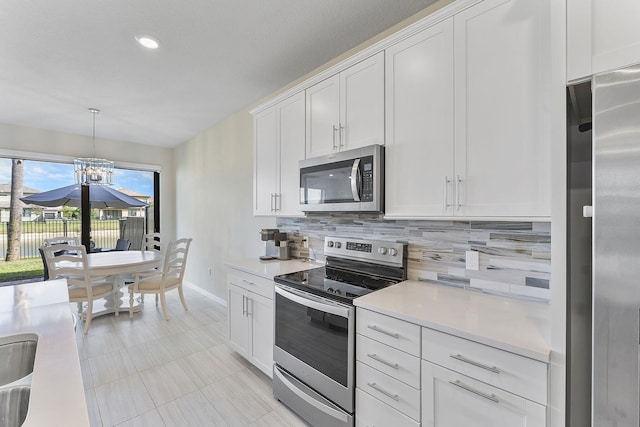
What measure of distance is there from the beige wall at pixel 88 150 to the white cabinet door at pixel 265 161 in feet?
11.7

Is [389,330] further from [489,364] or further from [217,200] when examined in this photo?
[217,200]

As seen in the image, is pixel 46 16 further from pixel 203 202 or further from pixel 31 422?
pixel 203 202

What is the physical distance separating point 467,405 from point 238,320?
193cm

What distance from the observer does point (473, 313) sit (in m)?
1.31

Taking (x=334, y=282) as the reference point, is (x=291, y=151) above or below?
above

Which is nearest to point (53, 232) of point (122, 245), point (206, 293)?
point (122, 245)

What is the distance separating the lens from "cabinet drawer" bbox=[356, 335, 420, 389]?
1290mm

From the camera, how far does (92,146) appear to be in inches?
186

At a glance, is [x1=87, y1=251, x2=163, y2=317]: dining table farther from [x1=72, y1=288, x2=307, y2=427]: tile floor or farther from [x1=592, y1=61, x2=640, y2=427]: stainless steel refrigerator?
[x1=592, y1=61, x2=640, y2=427]: stainless steel refrigerator

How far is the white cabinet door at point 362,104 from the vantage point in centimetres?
179

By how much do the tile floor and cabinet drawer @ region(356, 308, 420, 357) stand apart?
3.10 feet

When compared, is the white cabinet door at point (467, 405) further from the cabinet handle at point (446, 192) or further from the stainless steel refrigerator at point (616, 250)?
the cabinet handle at point (446, 192)

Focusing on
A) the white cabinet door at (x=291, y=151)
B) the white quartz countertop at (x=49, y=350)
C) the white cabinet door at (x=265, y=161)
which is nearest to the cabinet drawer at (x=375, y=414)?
the white quartz countertop at (x=49, y=350)

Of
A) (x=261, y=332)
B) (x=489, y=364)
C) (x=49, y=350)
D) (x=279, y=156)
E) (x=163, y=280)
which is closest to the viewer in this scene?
(x=49, y=350)
